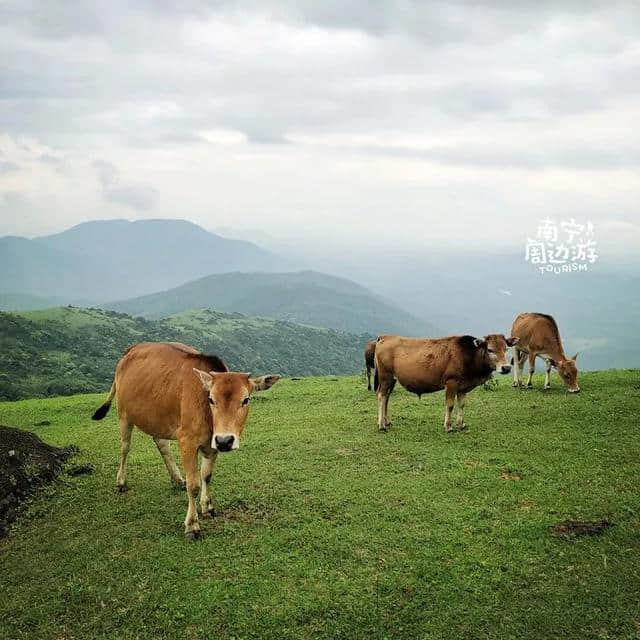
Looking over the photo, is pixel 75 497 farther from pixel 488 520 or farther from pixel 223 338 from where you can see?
pixel 223 338

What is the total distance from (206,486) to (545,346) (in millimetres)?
14028

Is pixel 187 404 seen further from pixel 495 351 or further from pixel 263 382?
pixel 495 351

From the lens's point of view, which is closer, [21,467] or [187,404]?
[187,404]

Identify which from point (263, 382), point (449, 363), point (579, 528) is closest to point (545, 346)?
point (449, 363)

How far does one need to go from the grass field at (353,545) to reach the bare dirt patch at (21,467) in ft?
1.08

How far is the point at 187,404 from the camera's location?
382 inches

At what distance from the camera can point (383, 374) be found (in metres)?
15.8

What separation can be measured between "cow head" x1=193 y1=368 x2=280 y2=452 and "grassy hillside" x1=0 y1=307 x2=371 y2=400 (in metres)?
56.1

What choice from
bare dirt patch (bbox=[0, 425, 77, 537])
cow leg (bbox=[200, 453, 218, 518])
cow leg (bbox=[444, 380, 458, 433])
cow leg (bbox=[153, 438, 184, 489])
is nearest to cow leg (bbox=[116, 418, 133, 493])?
cow leg (bbox=[153, 438, 184, 489])

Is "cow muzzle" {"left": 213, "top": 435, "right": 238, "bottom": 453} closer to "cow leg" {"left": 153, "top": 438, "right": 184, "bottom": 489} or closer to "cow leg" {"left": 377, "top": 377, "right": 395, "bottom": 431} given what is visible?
"cow leg" {"left": 153, "top": 438, "right": 184, "bottom": 489}

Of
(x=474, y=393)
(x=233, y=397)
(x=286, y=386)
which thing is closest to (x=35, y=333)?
(x=286, y=386)

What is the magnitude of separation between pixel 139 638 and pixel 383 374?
9.79 meters

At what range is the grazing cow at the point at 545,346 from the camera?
19391mm

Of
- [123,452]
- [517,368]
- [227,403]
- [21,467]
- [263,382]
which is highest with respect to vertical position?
[263,382]
